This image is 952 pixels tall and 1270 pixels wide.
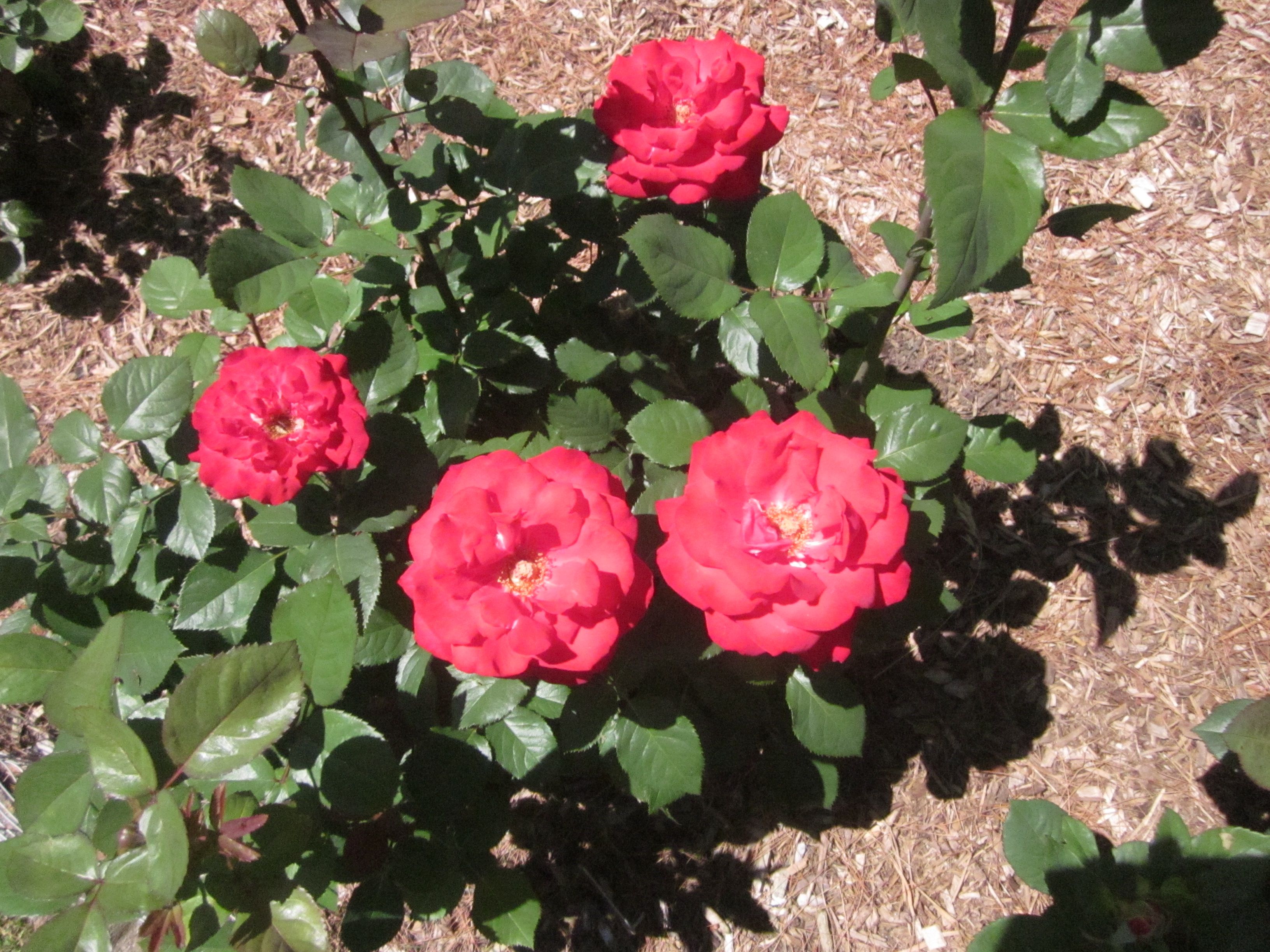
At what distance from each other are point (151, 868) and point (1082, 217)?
1483 millimetres

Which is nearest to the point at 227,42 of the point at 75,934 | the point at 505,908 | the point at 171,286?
the point at 171,286

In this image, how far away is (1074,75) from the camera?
→ 3.29ft

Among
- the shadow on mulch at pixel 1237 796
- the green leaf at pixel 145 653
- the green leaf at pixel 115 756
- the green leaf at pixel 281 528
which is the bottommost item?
the shadow on mulch at pixel 1237 796

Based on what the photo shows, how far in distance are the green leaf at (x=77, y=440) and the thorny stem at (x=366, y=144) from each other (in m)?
0.73

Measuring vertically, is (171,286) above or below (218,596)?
above

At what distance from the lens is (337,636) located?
135 centimetres

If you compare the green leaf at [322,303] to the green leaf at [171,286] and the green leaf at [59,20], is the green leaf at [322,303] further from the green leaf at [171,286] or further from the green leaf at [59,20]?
the green leaf at [59,20]

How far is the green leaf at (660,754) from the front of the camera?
1436mm

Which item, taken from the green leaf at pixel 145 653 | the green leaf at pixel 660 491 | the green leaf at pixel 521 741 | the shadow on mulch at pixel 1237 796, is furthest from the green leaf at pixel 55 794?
the shadow on mulch at pixel 1237 796

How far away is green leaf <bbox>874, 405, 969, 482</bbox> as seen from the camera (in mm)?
1394

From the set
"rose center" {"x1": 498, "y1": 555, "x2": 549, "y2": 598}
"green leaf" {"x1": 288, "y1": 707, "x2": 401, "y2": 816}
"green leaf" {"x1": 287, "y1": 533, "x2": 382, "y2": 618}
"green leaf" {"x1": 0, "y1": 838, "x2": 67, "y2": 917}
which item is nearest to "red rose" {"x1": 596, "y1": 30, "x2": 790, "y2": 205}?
"rose center" {"x1": 498, "y1": 555, "x2": 549, "y2": 598}

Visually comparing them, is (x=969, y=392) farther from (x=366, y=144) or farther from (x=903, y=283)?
(x=366, y=144)

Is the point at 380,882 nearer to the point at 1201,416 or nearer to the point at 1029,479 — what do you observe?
the point at 1029,479

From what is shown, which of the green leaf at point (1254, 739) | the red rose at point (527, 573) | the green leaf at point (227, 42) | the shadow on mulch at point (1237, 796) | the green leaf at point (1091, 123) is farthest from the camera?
the shadow on mulch at point (1237, 796)
